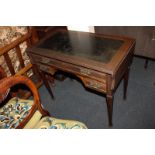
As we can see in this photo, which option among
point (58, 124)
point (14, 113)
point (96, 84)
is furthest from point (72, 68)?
point (14, 113)

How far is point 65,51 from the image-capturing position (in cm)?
146

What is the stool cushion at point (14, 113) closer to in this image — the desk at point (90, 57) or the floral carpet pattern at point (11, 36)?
the desk at point (90, 57)

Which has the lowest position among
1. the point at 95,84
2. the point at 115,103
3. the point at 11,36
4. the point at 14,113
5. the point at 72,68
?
the point at 115,103

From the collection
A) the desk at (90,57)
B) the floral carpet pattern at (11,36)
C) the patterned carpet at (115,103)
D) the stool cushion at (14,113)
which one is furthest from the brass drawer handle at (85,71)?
the floral carpet pattern at (11,36)

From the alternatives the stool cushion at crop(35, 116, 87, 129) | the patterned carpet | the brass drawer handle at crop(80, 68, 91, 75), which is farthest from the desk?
the stool cushion at crop(35, 116, 87, 129)

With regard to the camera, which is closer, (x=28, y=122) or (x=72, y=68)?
(x=28, y=122)

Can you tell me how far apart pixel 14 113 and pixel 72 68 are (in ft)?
1.98

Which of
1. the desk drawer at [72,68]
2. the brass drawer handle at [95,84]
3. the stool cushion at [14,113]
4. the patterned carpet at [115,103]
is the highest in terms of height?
the desk drawer at [72,68]

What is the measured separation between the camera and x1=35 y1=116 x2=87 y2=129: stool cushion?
3.96 feet

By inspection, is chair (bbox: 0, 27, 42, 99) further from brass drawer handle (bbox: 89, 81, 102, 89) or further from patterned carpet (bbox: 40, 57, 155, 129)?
brass drawer handle (bbox: 89, 81, 102, 89)

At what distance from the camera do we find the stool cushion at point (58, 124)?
1.21 meters

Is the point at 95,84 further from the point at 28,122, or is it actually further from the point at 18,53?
the point at 18,53

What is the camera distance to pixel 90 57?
4.33 ft
